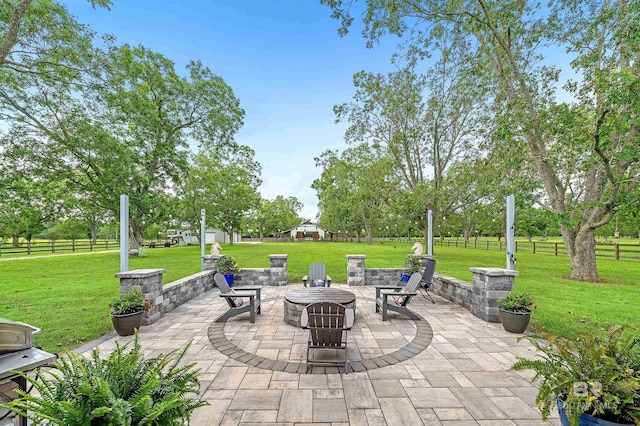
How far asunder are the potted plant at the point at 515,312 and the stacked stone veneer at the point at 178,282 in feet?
17.1

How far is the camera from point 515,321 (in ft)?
13.1

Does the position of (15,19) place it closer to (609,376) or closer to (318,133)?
(609,376)

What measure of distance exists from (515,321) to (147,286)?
5.95 meters

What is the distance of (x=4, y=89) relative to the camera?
33.4 feet

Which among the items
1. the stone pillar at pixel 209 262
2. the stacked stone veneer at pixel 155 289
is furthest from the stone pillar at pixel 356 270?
the stacked stone veneer at pixel 155 289

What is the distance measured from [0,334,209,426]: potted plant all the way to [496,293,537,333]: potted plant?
4.54m

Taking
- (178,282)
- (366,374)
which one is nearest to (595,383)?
(366,374)

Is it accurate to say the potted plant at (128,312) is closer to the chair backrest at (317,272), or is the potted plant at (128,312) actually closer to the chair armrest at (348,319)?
the chair armrest at (348,319)

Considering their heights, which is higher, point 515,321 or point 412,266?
point 412,266

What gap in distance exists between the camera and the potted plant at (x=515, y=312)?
3.99 meters

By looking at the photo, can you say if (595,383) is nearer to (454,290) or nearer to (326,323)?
(326,323)

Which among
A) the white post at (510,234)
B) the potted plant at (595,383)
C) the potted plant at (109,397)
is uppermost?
the white post at (510,234)

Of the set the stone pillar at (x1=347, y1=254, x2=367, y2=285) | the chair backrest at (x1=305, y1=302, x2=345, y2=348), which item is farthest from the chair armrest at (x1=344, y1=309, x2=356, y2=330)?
the stone pillar at (x1=347, y1=254, x2=367, y2=285)

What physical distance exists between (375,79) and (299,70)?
4347 millimetres
